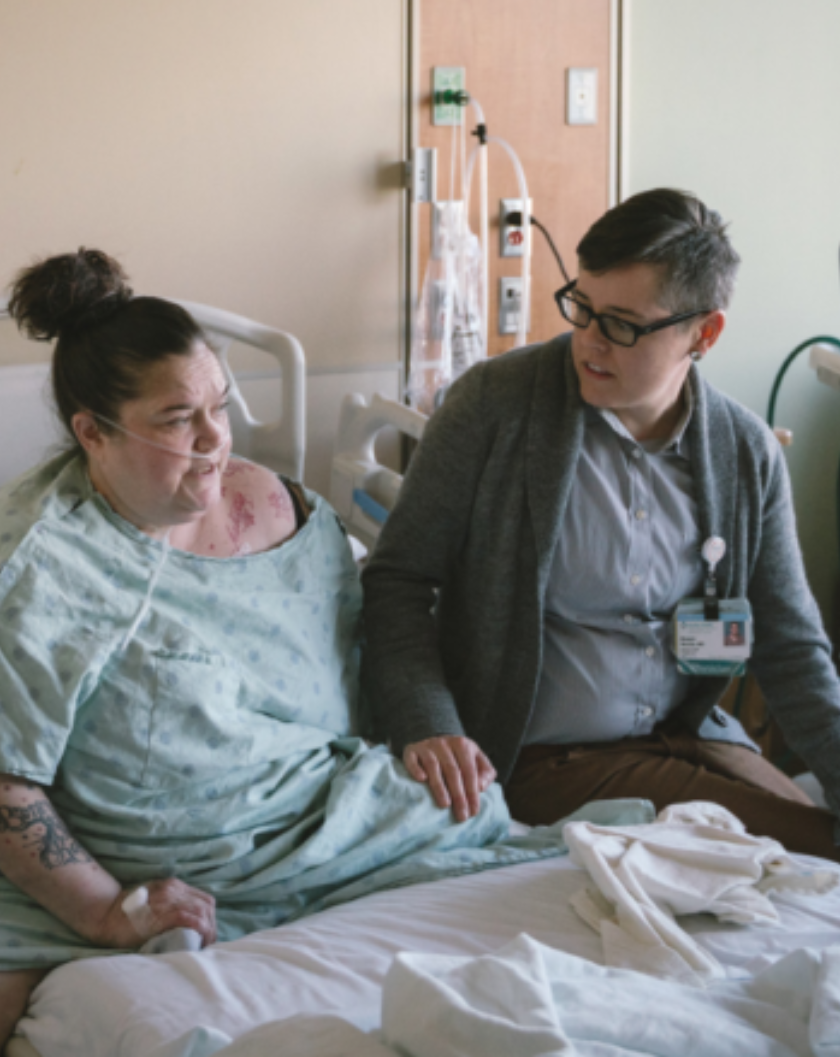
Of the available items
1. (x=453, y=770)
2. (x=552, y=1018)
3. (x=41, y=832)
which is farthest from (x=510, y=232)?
(x=552, y=1018)

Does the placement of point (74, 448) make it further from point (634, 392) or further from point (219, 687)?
point (634, 392)

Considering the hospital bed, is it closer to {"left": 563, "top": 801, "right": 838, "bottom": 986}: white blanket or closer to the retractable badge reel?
{"left": 563, "top": 801, "right": 838, "bottom": 986}: white blanket

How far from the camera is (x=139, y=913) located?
5.24 feet

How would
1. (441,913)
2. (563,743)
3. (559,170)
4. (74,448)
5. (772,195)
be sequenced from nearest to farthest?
(441,913), (74,448), (563,743), (559,170), (772,195)

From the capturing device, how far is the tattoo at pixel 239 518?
6.31 feet

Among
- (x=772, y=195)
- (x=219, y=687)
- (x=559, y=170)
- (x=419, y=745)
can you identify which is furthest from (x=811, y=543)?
(x=219, y=687)

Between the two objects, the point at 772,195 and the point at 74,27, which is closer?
the point at 74,27

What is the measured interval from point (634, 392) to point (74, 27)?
183cm

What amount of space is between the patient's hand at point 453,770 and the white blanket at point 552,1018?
21.8 inches

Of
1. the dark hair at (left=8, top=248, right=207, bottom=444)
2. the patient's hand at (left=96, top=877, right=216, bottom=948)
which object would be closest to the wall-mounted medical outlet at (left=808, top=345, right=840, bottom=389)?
the dark hair at (left=8, top=248, right=207, bottom=444)

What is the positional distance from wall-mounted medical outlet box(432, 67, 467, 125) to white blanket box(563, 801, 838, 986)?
2.35 meters

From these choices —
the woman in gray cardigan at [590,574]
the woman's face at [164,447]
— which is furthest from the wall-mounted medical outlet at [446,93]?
the woman's face at [164,447]

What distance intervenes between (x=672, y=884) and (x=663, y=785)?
451 mm

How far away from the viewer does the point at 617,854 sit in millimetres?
1685
